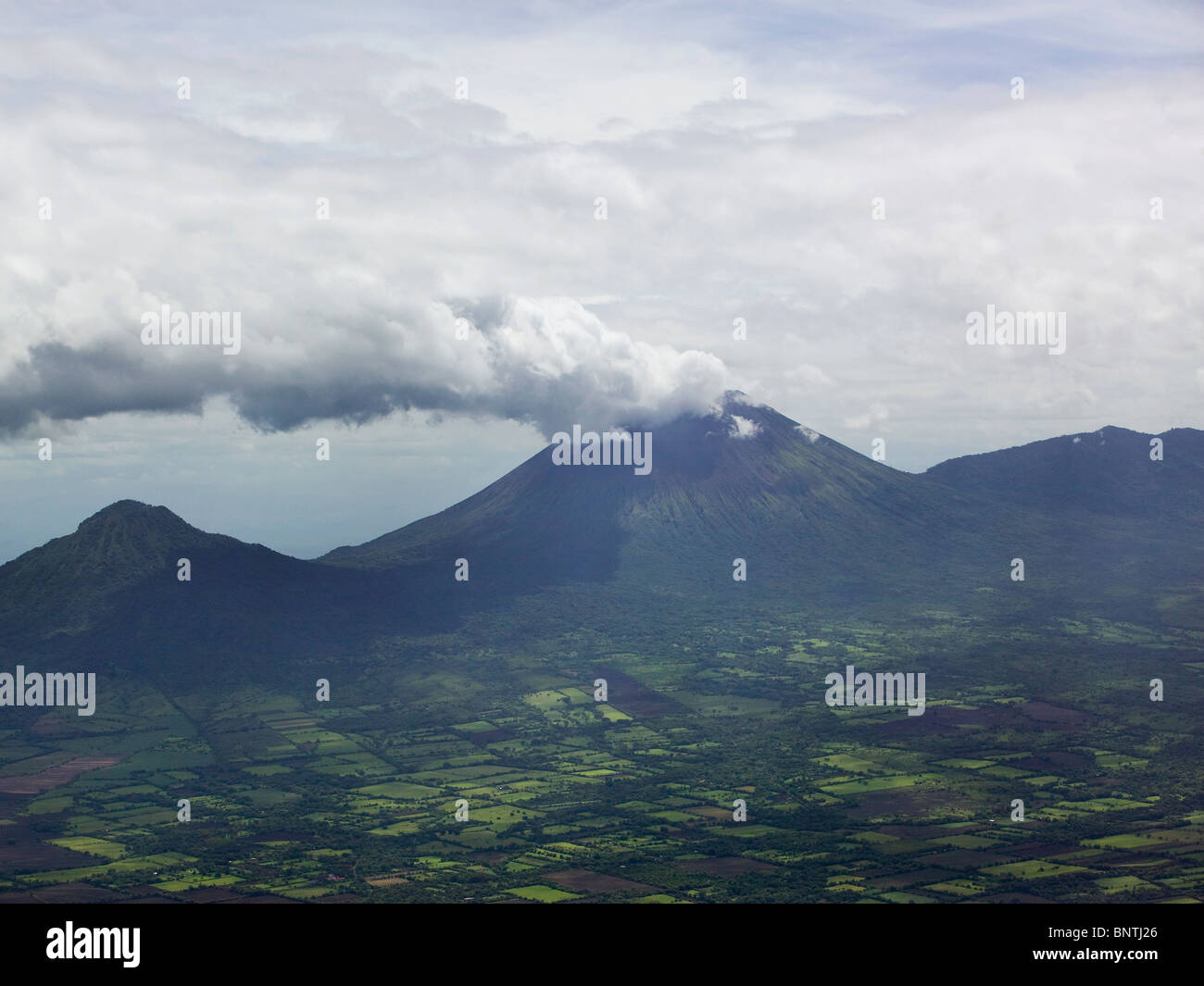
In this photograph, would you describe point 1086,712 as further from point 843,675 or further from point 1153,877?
point 1153,877

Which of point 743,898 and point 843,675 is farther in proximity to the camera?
point 843,675

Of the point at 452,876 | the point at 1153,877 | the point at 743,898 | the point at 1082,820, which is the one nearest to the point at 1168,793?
the point at 1082,820

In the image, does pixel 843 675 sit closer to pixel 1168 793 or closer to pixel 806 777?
pixel 806 777
